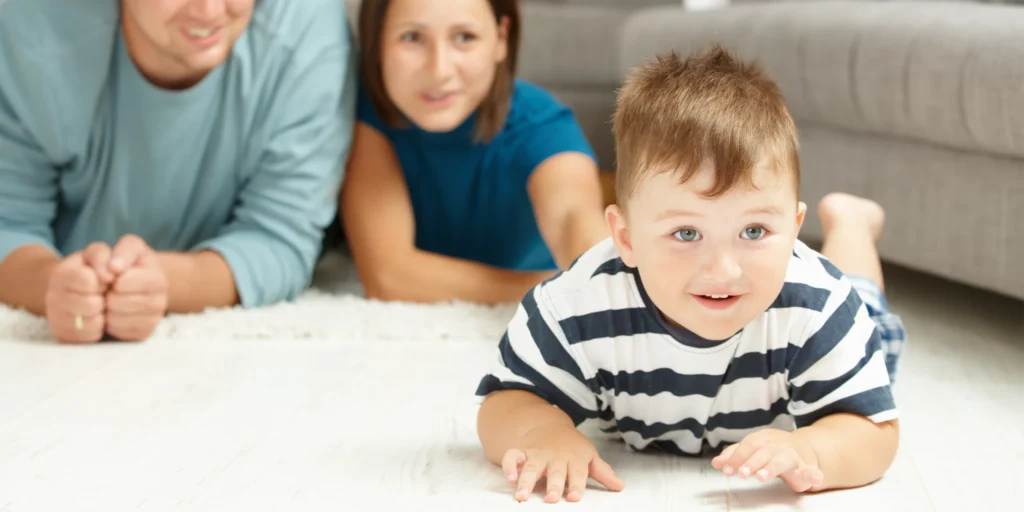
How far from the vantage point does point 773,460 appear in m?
0.75

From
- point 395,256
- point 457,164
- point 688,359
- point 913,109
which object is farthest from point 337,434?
point 913,109

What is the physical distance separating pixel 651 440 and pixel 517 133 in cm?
69

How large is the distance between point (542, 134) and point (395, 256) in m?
0.25

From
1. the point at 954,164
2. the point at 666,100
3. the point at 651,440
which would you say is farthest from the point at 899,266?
the point at 666,100

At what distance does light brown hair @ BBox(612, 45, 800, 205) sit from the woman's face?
1.99 feet

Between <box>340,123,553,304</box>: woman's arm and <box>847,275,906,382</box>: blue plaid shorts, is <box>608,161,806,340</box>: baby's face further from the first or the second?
<box>340,123,553,304</box>: woman's arm

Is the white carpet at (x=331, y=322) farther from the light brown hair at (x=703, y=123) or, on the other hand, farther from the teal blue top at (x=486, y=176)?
the light brown hair at (x=703, y=123)

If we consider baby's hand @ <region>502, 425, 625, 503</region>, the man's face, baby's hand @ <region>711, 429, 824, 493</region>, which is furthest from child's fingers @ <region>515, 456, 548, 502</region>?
the man's face

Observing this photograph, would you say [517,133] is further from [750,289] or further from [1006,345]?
[750,289]

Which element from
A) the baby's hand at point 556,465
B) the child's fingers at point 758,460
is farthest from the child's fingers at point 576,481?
the child's fingers at point 758,460

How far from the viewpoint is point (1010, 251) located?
1206mm

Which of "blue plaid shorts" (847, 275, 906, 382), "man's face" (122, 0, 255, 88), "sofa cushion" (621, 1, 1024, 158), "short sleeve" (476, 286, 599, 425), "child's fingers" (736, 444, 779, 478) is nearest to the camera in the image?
"child's fingers" (736, 444, 779, 478)

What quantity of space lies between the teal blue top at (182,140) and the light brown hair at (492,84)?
1.3 inches

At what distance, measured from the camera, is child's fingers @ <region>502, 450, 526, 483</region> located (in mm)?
781
